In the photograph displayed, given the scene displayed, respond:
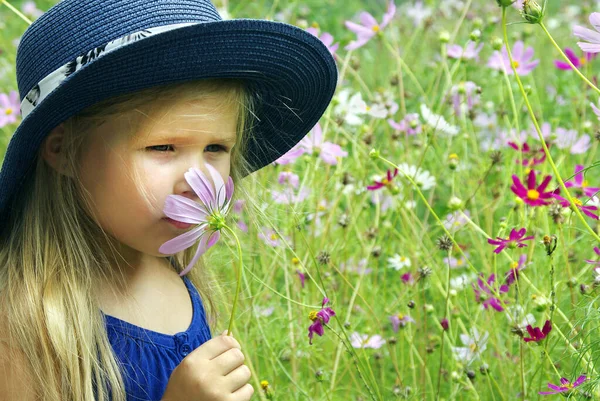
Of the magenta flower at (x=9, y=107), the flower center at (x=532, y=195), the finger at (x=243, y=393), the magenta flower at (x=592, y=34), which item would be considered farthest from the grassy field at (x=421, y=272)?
the magenta flower at (x=9, y=107)

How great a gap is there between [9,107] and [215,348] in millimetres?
1203

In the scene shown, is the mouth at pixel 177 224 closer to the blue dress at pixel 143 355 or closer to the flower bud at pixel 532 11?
the blue dress at pixel 143 355

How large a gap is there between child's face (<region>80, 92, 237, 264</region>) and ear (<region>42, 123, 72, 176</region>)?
0.04 m

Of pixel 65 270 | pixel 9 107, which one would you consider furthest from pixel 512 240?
pixel 9 107

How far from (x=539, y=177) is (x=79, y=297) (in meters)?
0.88

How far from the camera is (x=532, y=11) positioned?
0.88m

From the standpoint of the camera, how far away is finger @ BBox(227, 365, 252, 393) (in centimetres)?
99

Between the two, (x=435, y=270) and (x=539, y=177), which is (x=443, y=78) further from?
(x=435, y=270)

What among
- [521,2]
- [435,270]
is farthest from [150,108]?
[435,270]

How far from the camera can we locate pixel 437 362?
5.07 ft

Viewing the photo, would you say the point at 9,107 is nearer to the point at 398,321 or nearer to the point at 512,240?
the point at 398,321

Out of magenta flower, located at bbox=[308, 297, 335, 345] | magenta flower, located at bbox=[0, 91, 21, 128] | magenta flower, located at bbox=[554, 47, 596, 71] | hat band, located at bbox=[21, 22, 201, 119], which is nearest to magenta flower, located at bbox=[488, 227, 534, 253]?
magenta flower, located at bbox=[308, 297, 335, 345]

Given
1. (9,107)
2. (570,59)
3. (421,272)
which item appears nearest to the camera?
(421,272)

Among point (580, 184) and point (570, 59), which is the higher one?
point (570, 59)
